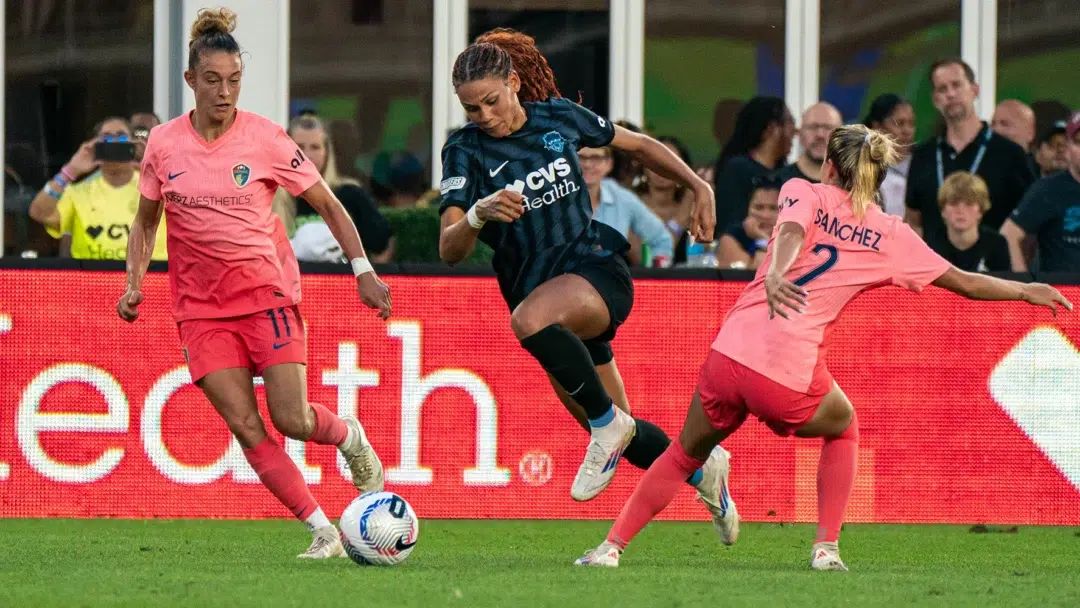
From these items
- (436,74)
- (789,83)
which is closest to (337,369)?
(436,74)

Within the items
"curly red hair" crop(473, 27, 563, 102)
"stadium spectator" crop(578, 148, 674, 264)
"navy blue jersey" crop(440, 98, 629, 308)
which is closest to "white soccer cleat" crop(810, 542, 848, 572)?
"navy blue jersey" crop(440, 98, 629, 308)

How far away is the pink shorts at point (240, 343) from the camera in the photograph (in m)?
7.88

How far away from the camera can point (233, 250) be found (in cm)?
788

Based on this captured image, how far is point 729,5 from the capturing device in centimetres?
1523

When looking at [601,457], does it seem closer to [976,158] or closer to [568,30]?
[976,158]

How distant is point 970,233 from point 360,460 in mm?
4491

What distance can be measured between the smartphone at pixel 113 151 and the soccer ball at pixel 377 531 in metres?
4.33

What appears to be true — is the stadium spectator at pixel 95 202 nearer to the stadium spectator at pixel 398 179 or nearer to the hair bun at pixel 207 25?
the stadium spectator at pixel 398 179

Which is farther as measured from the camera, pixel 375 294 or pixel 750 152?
pixel 750 152

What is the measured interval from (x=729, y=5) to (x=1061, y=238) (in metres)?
4.61

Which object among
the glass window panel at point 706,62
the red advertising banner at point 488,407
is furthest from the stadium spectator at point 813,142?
the glass window panel at point 706,62

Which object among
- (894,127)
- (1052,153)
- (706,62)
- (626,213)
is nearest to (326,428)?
(626,213)

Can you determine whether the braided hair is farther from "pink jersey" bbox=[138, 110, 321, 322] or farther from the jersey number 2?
the jersey number 2

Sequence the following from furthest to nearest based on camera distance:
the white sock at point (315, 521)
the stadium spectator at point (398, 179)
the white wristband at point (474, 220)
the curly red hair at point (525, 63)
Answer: the stadium spectator at point (398, 179) → the curly red hair at point (525, 63) → the white sock at point (315, 521) → the white wristband at point (474, 220)
